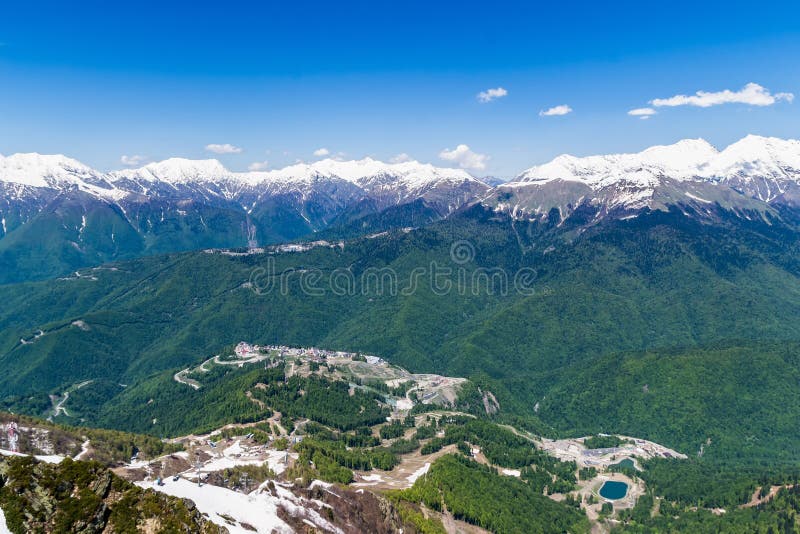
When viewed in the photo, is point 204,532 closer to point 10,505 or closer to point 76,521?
point 76,521

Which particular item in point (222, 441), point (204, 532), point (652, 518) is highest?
point (204, 532)

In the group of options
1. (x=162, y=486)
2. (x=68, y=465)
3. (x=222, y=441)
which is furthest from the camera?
(x=222, y=441)

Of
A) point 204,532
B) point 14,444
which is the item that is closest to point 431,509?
point 204,532

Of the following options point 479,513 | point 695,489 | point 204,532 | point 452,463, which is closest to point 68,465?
point 204,532

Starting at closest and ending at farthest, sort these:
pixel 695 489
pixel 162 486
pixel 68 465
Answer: pixel 68 465 → pixel 162 486 → pixel 695 489

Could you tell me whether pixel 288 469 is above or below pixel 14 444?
below

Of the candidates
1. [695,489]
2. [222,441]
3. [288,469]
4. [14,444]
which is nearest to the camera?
[14,444]

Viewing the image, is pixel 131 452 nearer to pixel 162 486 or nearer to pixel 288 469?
pixel 288 469

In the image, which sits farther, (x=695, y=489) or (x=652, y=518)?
(x=695, y=489)

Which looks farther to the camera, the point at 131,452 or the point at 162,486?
the point at 131,452
